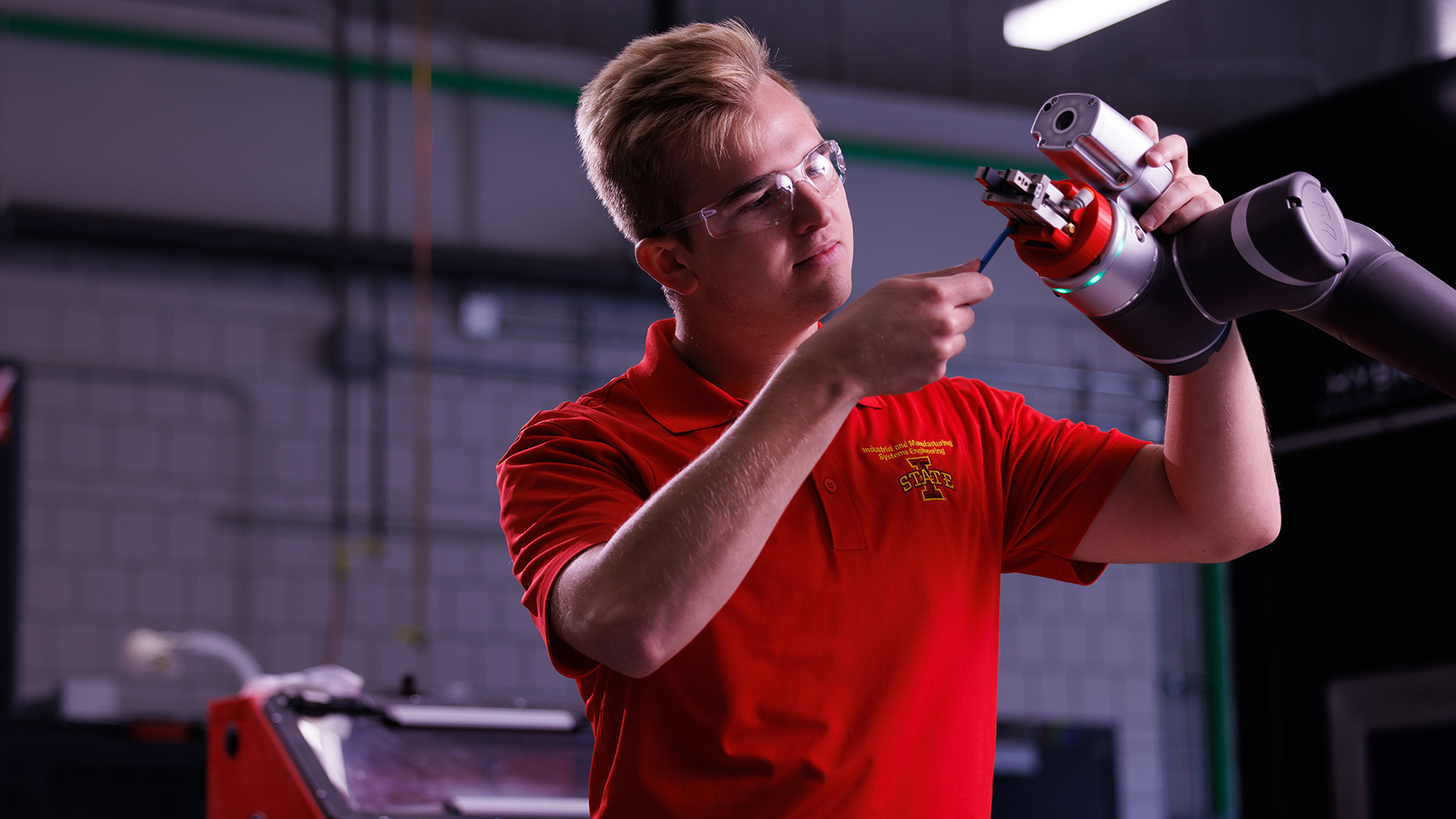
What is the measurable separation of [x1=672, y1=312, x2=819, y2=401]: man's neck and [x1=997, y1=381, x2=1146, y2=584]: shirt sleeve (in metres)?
0.23

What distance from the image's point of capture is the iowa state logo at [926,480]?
1.30 meters

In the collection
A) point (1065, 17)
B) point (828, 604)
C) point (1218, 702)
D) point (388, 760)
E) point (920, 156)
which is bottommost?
point (1218, 702)

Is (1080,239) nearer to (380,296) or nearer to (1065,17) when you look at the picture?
(1065,17)

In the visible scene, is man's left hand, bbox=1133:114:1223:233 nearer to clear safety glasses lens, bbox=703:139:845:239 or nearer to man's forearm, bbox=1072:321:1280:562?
man's forearm, bbox=1072:321:1280:562

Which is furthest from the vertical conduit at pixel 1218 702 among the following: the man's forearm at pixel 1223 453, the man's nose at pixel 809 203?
the man's nose at pixel 809 203

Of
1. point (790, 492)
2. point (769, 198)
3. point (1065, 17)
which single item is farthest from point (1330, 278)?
point (1065, 17)

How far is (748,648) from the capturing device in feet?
3.87

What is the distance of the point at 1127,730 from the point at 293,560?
355 cm

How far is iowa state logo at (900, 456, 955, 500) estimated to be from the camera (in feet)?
4.27

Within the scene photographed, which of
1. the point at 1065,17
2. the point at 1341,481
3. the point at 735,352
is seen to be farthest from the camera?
the point at 1065,17

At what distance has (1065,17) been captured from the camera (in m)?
4.97

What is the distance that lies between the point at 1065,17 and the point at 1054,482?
395 centimetres

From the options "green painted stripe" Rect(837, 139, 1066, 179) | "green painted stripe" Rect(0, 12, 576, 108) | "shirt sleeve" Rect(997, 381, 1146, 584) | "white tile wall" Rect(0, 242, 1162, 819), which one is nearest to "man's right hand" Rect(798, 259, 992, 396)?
"shirt sleeve" Rect(997, 381, 1146, 584)

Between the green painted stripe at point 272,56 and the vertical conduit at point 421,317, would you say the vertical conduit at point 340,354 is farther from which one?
the vertical conduit at point 421,317
